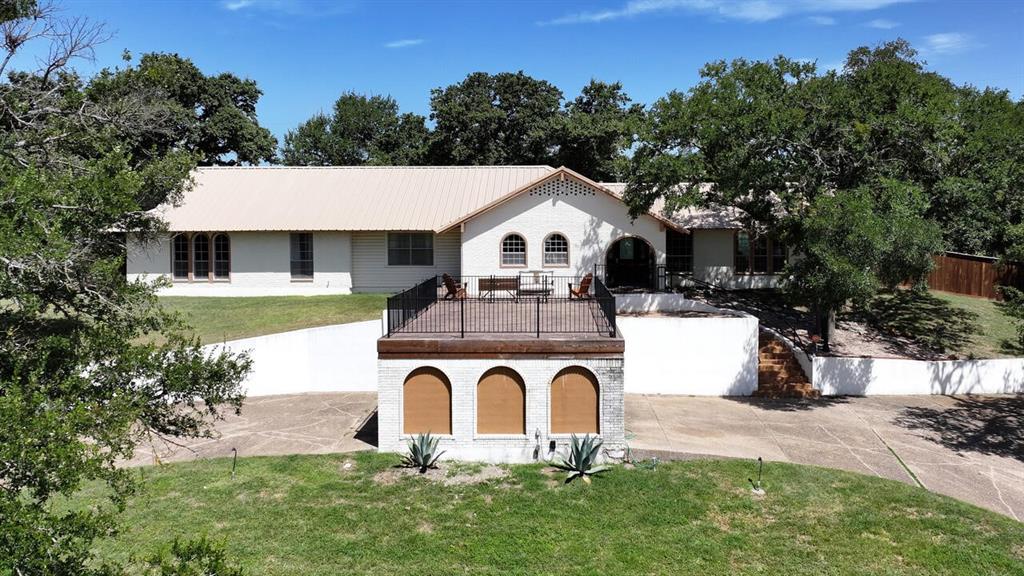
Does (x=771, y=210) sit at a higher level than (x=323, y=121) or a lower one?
Result: lower

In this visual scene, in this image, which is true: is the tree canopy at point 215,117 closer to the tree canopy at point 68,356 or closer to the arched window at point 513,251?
the arched window at point 513,251

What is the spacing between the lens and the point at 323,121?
6141 centimetres

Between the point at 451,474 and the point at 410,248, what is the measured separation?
16.9 metres

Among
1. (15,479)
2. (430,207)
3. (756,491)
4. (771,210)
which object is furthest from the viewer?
(430,207)

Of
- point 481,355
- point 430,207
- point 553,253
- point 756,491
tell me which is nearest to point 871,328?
point 553,253

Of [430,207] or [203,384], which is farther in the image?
[430,207]

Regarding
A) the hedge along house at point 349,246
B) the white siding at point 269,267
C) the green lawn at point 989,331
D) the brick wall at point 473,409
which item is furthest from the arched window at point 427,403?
the green lawn at point 989,331

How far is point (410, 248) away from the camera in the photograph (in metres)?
28.0

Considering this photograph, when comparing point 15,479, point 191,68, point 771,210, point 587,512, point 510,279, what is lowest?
point 587,512

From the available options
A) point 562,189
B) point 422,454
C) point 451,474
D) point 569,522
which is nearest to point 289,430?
point 422,454

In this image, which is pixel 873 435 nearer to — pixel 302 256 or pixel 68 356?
pixel 68 356

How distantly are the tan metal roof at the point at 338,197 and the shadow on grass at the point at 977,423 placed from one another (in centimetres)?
1623

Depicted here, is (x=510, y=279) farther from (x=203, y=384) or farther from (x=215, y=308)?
(x=203, y=384)

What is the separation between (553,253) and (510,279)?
102 inches
